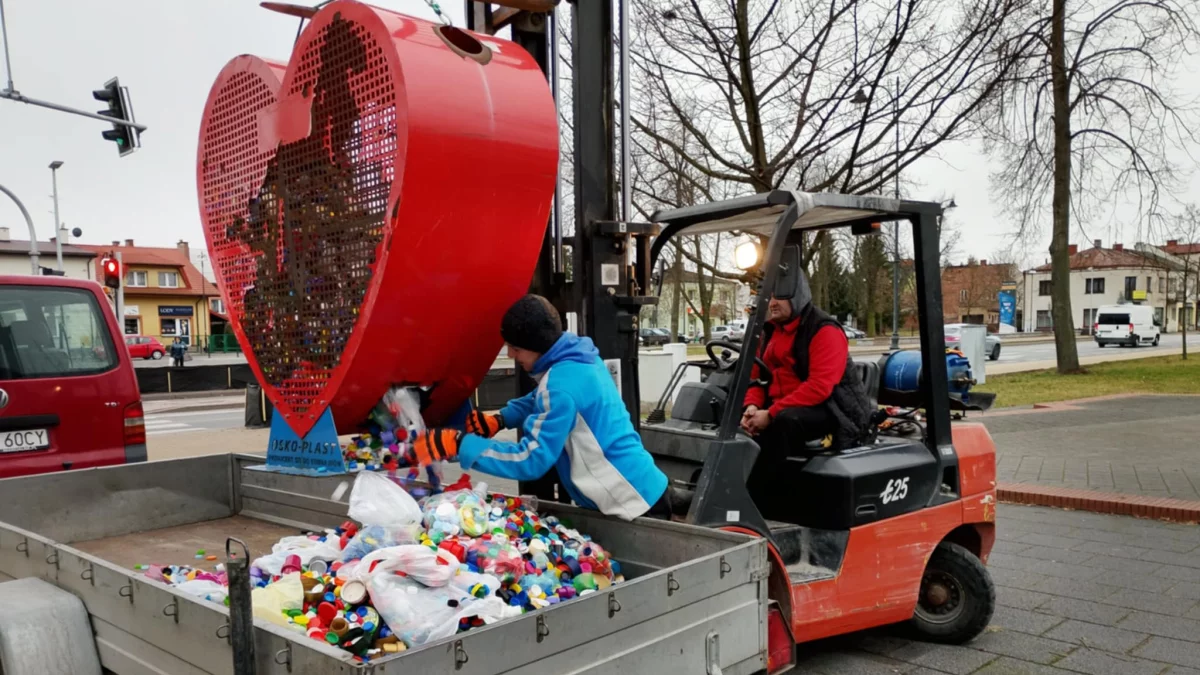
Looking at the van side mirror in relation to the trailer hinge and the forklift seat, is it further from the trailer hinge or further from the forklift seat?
the trailer hinge

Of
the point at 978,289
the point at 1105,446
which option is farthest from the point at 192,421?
the point at 978,289

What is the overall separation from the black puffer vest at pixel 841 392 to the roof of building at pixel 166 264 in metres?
64.7

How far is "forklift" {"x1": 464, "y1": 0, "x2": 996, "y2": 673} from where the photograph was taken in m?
4.02

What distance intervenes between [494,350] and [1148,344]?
192 feet

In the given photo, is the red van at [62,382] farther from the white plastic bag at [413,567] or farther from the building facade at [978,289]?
the building facade at [978,289]

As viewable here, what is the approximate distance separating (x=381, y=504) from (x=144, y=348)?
4896cm

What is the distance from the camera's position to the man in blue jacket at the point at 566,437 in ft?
9.96

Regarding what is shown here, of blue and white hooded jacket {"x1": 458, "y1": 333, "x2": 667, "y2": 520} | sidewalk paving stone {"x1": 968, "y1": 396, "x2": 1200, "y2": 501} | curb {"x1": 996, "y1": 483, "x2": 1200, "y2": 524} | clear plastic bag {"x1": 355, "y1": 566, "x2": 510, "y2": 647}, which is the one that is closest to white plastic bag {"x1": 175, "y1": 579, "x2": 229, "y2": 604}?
clear plastic bag {"x1": 355, "y1": 566, "x2": 510, "y2": 647}

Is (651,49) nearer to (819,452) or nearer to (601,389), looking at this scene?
(819,452)

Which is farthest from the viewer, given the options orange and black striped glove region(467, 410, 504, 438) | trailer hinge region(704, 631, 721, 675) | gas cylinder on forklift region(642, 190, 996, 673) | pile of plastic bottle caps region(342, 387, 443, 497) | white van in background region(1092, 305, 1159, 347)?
white van in background region(1092, 305, 1159, 347)

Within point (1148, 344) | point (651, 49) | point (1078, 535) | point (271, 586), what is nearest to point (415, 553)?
point (271, 586)

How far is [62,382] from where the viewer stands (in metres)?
5.55

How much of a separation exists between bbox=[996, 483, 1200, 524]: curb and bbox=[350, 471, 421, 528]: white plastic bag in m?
7.43

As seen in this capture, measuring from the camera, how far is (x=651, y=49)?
12.6 metres
